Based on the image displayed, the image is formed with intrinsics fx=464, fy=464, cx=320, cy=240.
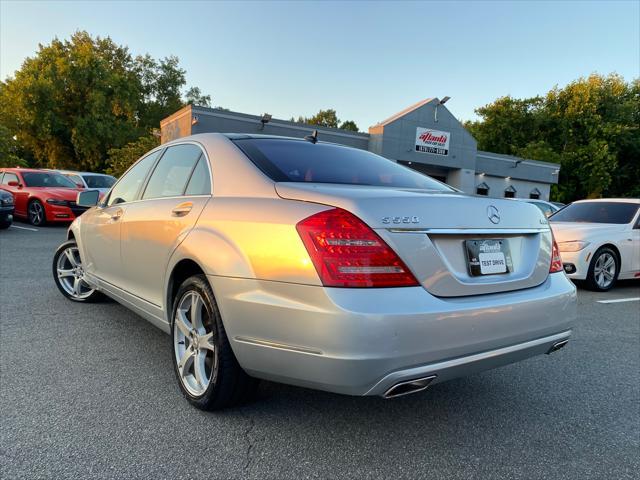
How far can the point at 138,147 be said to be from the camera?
92.2ft

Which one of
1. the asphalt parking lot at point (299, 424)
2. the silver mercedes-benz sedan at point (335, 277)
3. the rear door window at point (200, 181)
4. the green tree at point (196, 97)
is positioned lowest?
the asphalt parking lot at point (299, 424)

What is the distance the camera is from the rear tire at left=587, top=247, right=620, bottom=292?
6719mm

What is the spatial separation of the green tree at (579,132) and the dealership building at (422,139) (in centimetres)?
1112

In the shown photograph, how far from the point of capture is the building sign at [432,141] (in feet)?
84.6

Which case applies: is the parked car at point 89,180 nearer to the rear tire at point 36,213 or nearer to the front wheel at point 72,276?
the rear tire at point 36,213

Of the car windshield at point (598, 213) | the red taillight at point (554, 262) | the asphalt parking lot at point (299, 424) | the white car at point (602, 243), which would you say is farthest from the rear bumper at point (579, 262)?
the red taillight at point (554, 262)

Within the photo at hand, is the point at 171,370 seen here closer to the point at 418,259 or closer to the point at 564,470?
the point at 418,259

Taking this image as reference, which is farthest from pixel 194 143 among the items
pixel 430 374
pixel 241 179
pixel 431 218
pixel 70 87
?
pixel 70 87

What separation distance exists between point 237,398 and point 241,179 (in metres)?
1.17

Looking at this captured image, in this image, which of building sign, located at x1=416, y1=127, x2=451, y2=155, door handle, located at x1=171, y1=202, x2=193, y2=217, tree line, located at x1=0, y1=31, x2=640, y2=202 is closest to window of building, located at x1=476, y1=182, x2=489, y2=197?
building sign, located at x1=416, y1=127, x2=451, y2=155

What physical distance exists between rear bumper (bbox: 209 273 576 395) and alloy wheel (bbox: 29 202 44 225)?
12.4 meters

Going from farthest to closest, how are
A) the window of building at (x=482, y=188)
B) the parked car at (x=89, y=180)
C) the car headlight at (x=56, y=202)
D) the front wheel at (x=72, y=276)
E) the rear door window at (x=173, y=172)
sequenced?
the window of building at (x=482, y=188) < the parked car at (x=89, y=180) < the car headlight at (x=56, y=202) < the front wheel at (x=72, y=276) < the rear door window at (x=173, y=172)

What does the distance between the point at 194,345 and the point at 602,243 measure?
20.9 feet

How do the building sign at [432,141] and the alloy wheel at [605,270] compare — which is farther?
the building sign at [432,141]
